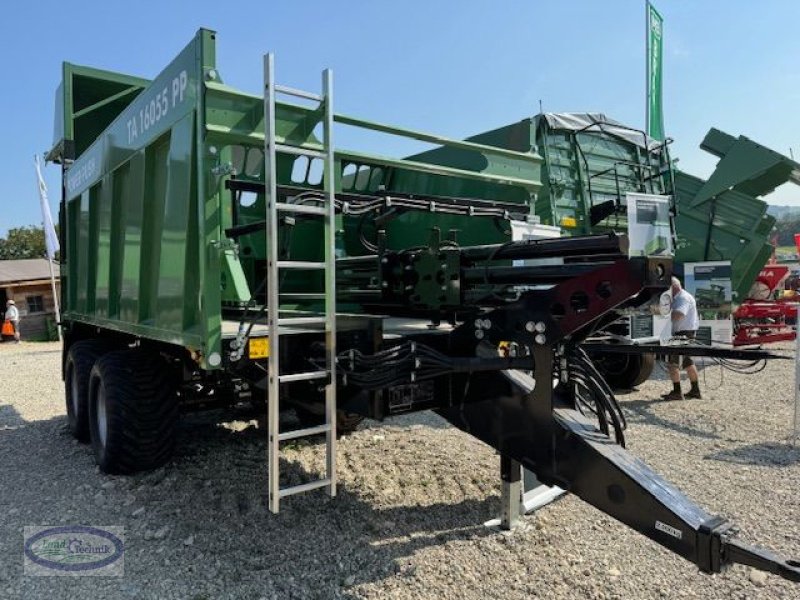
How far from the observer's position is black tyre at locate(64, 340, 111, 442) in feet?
18.9

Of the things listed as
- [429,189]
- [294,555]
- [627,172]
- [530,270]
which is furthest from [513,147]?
[294,555]

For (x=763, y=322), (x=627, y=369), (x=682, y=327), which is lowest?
(x=627, y=369)

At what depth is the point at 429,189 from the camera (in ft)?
20.2

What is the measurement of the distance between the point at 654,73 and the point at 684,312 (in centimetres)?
954

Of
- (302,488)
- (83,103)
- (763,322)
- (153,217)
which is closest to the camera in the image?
(302,488)

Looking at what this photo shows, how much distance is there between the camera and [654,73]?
49.0 ft

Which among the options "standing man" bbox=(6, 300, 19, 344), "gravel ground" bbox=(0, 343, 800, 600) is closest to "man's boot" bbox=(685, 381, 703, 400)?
"gravel ground" bbox=(0, 343, 800, 600)

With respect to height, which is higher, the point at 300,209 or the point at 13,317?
the point at 300,209

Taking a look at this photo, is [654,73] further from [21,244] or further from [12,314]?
[21,244]

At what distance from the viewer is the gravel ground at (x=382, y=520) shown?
10.5 ft

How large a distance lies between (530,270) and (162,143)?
8.07 feet

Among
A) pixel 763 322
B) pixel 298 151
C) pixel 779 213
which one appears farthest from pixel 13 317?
pixel 779 213

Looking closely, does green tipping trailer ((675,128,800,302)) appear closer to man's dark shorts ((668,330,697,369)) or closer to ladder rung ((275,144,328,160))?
man's dark shorts ((668,330,697,369))

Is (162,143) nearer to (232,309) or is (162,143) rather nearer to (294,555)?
(232,309)
